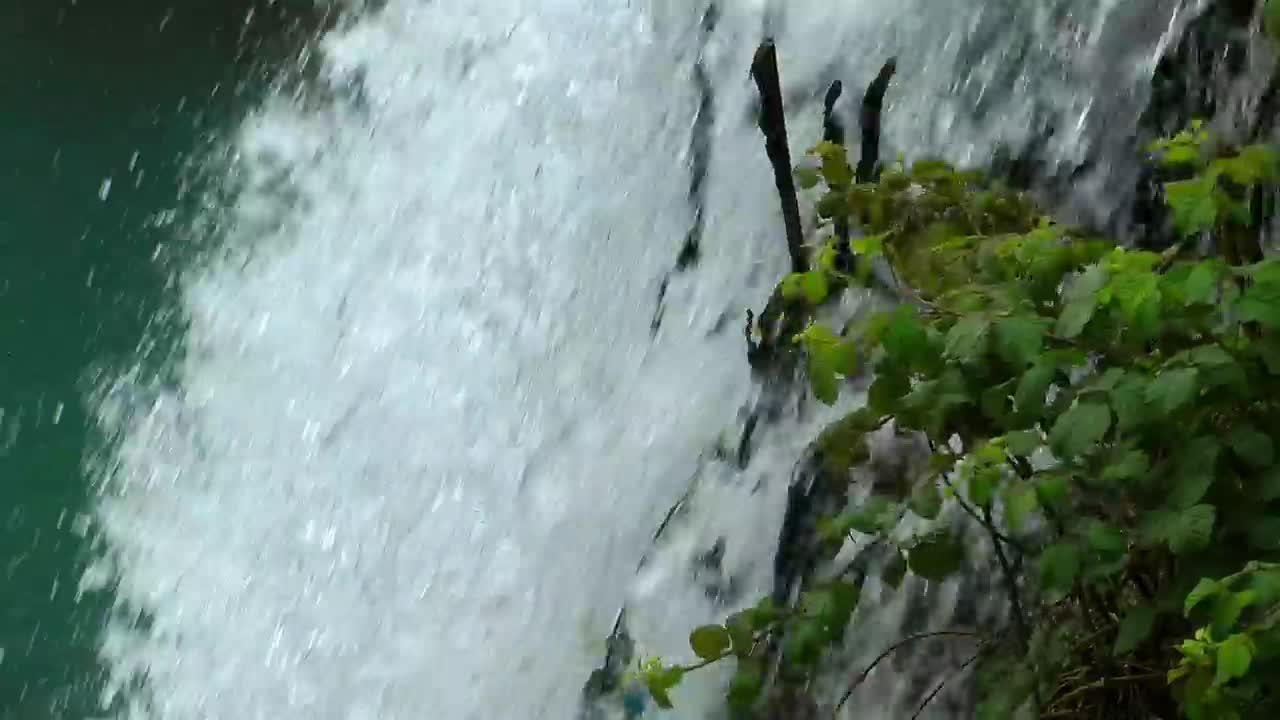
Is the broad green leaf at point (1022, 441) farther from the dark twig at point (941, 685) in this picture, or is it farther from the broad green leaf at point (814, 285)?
the dark twig at point (941, 685)

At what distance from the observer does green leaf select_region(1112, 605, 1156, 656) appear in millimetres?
1006

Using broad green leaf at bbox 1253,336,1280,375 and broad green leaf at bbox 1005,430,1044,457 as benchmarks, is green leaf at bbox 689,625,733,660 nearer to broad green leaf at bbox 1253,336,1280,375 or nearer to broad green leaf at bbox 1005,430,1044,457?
broad green leaf at bbox 1005,430,1044,457

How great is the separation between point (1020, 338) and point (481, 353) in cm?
220

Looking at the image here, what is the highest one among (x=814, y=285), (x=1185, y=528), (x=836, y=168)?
(x=836, y=168)

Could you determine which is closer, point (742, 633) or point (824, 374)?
point (824, 374)

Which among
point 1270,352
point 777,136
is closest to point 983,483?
point 1270,352

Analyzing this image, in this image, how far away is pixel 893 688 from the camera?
1539 mm

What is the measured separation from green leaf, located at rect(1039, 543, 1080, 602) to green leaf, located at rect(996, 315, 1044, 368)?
0.17 metres

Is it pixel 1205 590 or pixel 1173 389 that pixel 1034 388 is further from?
pixel 1205 590

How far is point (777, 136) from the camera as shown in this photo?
199cm

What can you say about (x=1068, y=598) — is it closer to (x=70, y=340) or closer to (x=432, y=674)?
(x=432, y=674)

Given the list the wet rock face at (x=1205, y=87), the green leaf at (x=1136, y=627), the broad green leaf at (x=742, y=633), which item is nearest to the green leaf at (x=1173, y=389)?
the green leaf at (x=1136, y=627)

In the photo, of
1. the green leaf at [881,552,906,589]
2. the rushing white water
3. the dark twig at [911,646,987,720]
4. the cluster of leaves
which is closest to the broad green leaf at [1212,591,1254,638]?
the cluster of leaves

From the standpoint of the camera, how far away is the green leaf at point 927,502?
1039 mm
